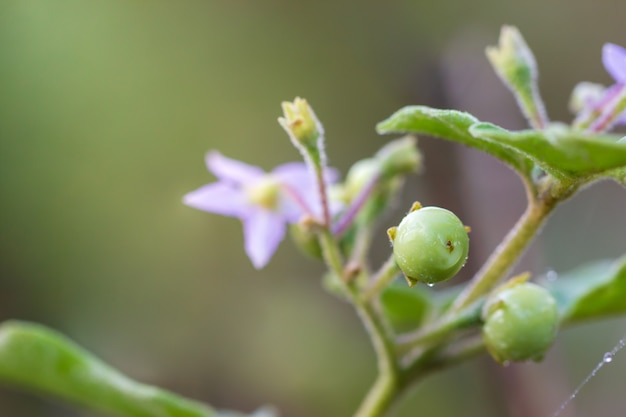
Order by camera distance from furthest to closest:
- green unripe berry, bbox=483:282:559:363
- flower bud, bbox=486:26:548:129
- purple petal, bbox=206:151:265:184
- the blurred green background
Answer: the blurred green background → purple petal, bbox=206:151:265:184 → flower bud, bbox=486:26:548:129 → green unripe berry, bbox=483:282:559:363

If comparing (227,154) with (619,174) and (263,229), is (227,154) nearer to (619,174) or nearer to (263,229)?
(263,229)

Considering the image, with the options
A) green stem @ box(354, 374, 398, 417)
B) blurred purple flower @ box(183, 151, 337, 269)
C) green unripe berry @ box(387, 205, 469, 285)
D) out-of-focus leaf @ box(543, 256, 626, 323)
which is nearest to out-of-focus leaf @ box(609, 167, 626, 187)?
green unripe berry @ box(387, 205, 469, 285)

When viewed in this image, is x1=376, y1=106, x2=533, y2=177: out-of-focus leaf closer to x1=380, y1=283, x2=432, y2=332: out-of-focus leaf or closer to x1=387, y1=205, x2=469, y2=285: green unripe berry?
x1=387, y1=205, x2=469, y2=285: green unripe berry

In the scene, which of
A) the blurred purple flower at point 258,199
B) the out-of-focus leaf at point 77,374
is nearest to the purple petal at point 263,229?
the blurred purple flower at point 258,199

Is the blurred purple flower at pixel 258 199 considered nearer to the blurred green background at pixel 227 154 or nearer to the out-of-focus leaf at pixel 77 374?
the out-of-focus leaf at pixel 77 374

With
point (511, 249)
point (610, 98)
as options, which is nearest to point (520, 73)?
point (610, 98)

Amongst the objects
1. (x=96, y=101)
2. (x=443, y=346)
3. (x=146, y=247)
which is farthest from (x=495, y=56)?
(x=96, y=101)
